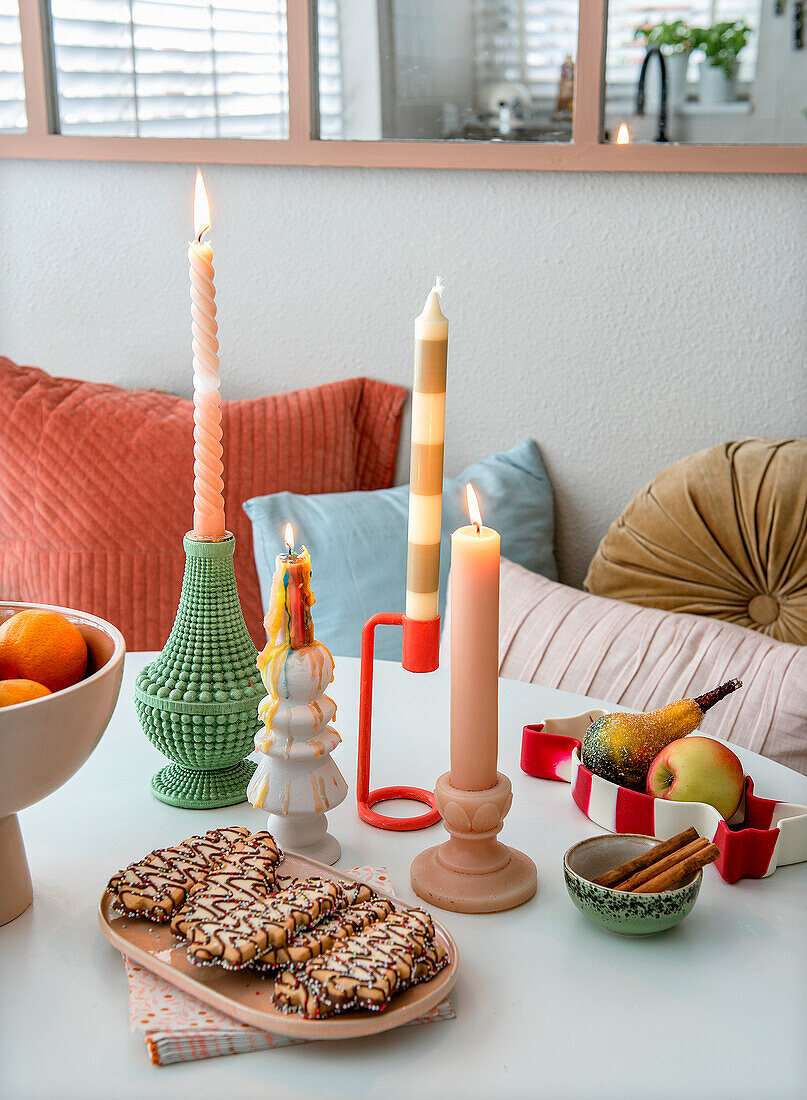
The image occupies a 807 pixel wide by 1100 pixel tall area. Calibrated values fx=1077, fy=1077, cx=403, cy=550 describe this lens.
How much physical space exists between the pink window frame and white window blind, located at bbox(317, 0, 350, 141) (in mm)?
Result: 29

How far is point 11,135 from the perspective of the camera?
74.2 inches

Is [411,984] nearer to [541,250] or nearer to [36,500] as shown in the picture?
[36,500]

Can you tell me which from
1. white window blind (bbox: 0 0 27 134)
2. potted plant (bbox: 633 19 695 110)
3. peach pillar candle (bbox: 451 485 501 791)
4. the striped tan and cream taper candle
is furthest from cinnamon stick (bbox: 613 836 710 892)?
white window blind (bbox: 0 0 27 134)

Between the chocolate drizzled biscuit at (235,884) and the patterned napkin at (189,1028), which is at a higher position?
the chocolate drizzled biscuit at (235,884)

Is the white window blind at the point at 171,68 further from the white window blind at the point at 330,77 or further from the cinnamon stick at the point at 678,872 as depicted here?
the cinnamon stick at the point at 678,872

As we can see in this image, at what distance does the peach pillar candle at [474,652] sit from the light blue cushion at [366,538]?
79cm

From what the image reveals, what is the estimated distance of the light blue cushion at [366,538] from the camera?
1528 mm

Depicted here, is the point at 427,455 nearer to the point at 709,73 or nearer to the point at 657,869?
the point at 657,869

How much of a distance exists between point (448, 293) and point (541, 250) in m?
0.16

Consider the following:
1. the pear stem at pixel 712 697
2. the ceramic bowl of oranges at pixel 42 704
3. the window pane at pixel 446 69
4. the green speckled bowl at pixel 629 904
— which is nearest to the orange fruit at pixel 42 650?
the ceramic bowl of oranges at pixel 42 704

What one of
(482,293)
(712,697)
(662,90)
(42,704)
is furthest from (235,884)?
(662,90)

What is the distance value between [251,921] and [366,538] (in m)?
0.97

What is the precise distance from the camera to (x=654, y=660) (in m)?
1.25

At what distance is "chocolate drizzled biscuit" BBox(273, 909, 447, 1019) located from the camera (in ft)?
1.89
